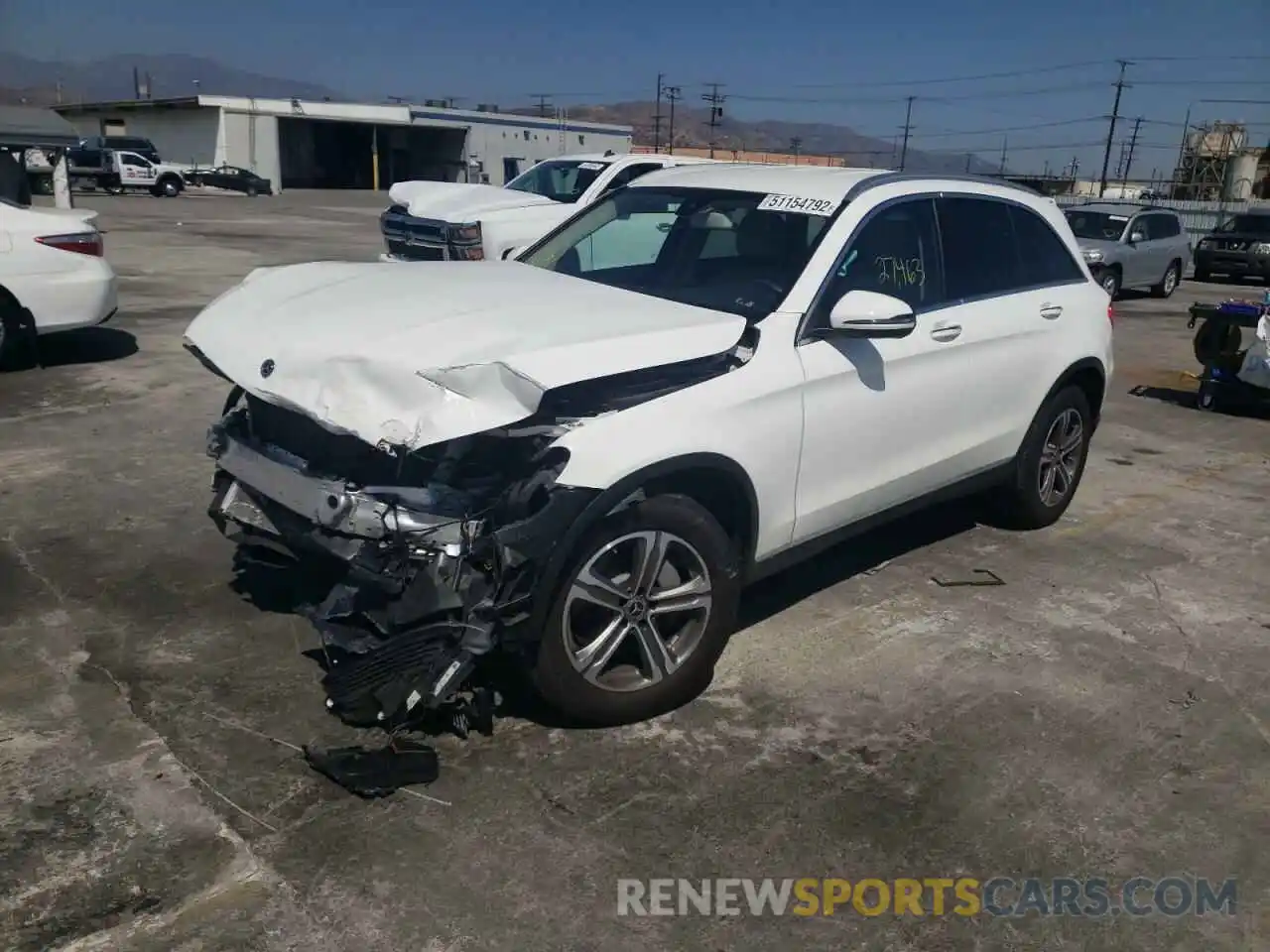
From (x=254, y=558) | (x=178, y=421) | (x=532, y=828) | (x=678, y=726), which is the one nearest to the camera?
(x=532, y=828)

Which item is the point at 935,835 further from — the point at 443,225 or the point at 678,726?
the point at 443,225

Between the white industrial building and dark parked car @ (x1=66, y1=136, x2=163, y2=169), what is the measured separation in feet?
38.5

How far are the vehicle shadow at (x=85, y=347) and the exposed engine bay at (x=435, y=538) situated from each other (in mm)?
6544

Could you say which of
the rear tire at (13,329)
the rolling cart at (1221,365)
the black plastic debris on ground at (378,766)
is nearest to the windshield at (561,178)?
the rear tire at (13,329)

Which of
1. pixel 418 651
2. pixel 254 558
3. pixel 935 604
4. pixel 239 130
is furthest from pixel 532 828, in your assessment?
pixel 239 130

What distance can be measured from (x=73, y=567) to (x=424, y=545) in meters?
2.51

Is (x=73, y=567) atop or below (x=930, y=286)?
below

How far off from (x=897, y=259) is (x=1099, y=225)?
15879 mm

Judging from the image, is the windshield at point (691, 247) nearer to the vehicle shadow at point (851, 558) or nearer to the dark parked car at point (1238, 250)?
the vehicle shadow at point (851, 558)

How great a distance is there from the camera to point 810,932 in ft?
9.21

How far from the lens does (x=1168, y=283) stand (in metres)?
19.7

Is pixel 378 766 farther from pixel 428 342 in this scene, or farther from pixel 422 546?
pixel 428 342

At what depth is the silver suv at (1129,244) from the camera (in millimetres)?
18016

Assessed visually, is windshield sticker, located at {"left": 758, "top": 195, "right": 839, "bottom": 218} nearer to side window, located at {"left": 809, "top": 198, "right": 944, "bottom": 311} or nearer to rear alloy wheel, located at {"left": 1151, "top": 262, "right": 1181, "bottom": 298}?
side window, located at {"left": 809, "top": 198, "right": 944, "bottom": 311}
